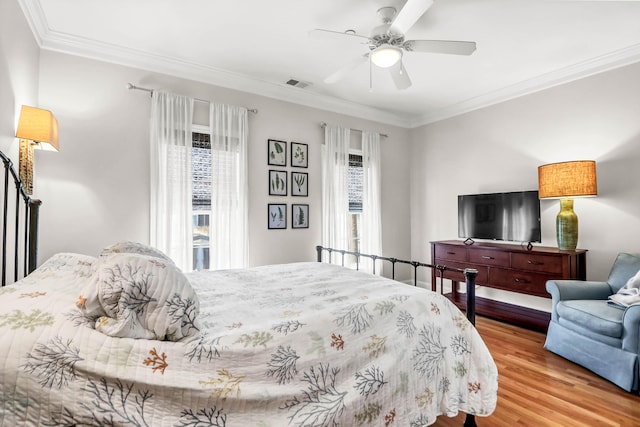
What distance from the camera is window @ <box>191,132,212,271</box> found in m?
3.36

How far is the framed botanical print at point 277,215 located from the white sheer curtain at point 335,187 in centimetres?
56

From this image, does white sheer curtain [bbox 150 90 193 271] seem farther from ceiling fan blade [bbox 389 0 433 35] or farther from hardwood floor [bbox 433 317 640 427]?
hardwood floor [bbox 433 317 640 427]

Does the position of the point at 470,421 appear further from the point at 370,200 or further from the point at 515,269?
the point at 370,200

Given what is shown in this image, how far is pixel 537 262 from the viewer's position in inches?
128

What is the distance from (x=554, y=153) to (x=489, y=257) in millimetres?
1426

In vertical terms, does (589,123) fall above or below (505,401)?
above

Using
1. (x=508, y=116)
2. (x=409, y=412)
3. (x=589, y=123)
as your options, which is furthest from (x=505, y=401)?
(x=508, y=116)

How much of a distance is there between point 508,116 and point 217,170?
3.71m

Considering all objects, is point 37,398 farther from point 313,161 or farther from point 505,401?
point 313,161

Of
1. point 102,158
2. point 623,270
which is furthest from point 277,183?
point 623,270

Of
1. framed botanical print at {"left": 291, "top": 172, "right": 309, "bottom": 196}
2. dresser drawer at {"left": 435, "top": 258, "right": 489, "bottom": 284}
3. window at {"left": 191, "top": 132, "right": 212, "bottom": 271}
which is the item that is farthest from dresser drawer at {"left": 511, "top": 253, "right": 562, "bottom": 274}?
window at {"left": 191, "top": 132, "right": 212, "bottom": 271}

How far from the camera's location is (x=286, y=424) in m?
1.14

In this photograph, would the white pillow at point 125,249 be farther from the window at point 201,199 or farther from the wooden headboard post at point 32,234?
the window at point 201,199

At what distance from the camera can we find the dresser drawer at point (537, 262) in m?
3.12
